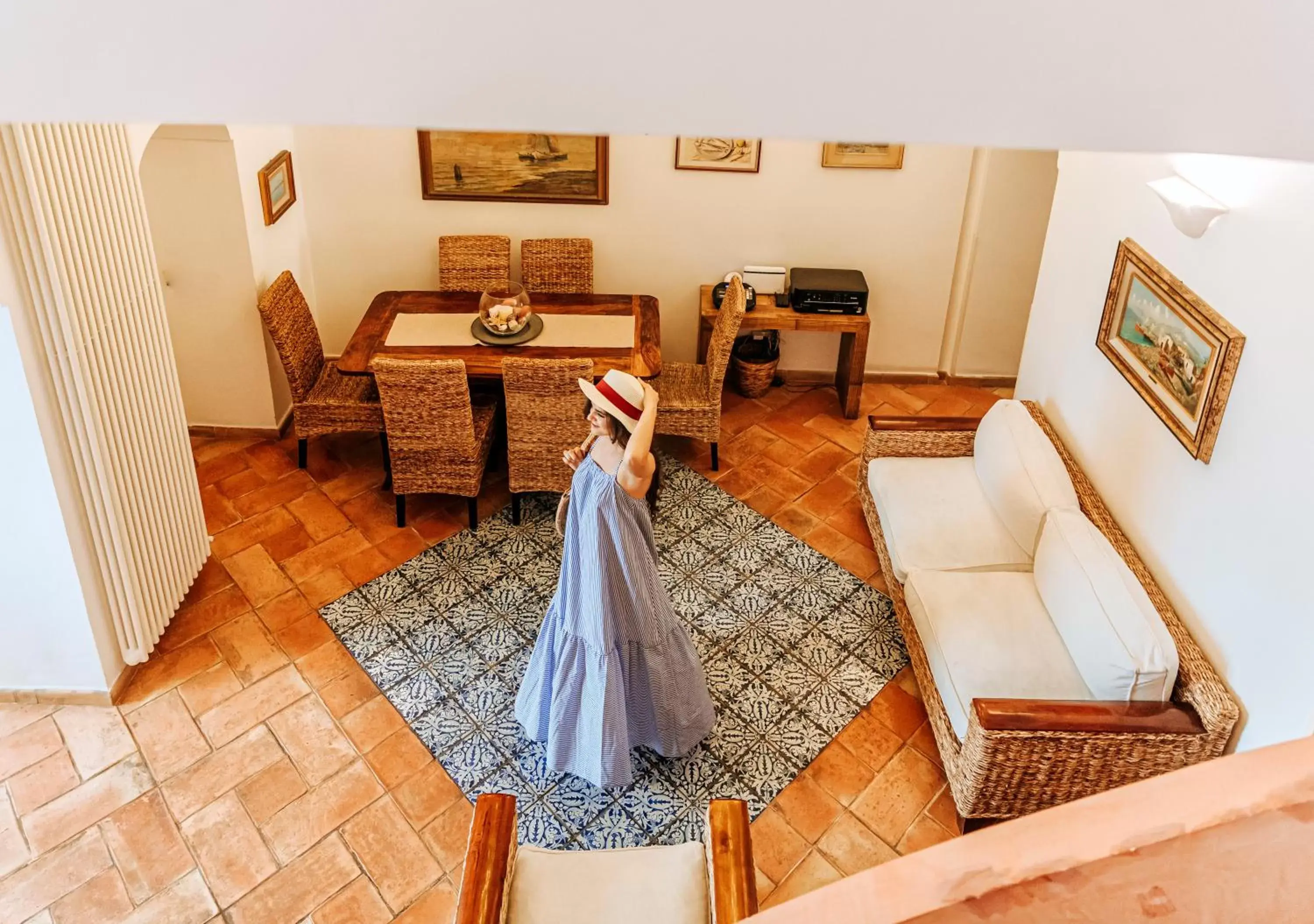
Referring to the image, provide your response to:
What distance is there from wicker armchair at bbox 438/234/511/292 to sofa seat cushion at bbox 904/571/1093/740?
335cm

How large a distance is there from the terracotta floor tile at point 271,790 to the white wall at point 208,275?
275 centimetres

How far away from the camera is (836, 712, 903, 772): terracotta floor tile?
4.28 metres

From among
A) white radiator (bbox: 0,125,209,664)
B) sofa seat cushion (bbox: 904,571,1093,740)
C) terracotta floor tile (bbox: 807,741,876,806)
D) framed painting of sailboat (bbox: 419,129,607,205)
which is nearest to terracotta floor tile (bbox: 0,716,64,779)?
white radiator (bbox: 0,125,209,664)

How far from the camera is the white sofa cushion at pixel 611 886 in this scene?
288 centimetres

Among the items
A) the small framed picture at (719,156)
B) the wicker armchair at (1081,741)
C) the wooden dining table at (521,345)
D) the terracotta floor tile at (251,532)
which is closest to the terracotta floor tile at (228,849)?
the terracotta floor tile at (251,532)

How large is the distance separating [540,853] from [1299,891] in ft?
9.84

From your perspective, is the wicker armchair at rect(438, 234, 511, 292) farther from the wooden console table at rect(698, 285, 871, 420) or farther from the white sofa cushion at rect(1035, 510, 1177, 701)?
the white sofa cushion at rect(1035, 510, 1177, 701)

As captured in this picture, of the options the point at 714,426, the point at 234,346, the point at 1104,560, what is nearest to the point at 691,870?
the point at 1104,560

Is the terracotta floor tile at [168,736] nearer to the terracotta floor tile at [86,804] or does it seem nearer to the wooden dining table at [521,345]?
the terracotta floor tile at [86,804]

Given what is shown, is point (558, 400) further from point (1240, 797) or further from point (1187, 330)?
point (1240, 797)

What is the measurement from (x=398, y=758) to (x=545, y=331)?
263cm

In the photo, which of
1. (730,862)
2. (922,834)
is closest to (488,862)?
(730,862)

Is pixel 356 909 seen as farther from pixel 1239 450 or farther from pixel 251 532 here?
pixel 1239 450

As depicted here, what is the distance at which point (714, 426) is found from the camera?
6.02 metres
